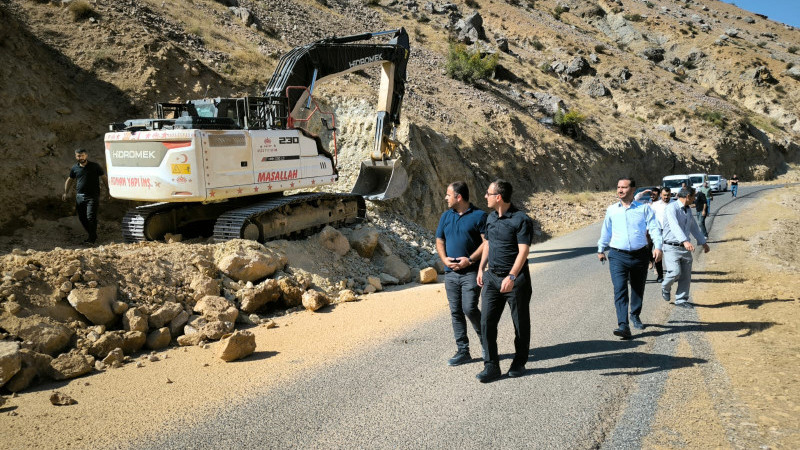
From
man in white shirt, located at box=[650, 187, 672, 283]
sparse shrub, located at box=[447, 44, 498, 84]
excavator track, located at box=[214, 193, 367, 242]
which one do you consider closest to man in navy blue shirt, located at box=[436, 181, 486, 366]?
man in white shirt, located at box=[650, 187, 672, 283]

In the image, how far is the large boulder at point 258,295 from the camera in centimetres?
776

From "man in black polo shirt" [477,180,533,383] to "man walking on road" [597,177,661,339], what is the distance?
1.86m

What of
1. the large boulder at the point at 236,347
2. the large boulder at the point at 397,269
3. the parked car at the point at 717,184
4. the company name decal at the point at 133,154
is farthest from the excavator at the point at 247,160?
the parked car at the point at 717,184

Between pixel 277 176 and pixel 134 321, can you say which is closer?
pixel 134 321

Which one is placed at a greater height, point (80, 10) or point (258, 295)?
point (80, 10)

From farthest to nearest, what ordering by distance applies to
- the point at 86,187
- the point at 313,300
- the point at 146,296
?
1. the point at 86,187
2. the point at 313,300
3. the point at 146,296

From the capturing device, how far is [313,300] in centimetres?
805

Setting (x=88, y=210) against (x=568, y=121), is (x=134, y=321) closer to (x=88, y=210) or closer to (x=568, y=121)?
(x=88, y=210)

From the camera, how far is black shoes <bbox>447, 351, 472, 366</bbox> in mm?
5480

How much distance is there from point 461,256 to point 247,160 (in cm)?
548

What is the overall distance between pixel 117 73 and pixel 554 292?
1334 centimetres

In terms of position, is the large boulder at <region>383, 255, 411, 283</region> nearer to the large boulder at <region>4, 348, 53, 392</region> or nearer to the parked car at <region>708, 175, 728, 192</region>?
the large boulder at <region>4, 348, 53, 392</region>

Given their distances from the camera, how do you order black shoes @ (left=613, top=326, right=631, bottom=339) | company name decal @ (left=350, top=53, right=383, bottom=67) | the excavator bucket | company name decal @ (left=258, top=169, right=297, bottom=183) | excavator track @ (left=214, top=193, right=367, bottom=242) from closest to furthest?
black shoes @ (left=613, top=326, right=631, bottom=339) → excavator track @ (left=214, top=193, right=367, bottom=242) → company name decal @ (left=258, top=169, right=297, bottom=183) → company name decal @ (left=350, top=53, right=383, bottom=67) → the excavator bucket

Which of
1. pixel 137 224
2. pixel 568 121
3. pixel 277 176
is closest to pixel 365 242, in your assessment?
pixel 277 176
